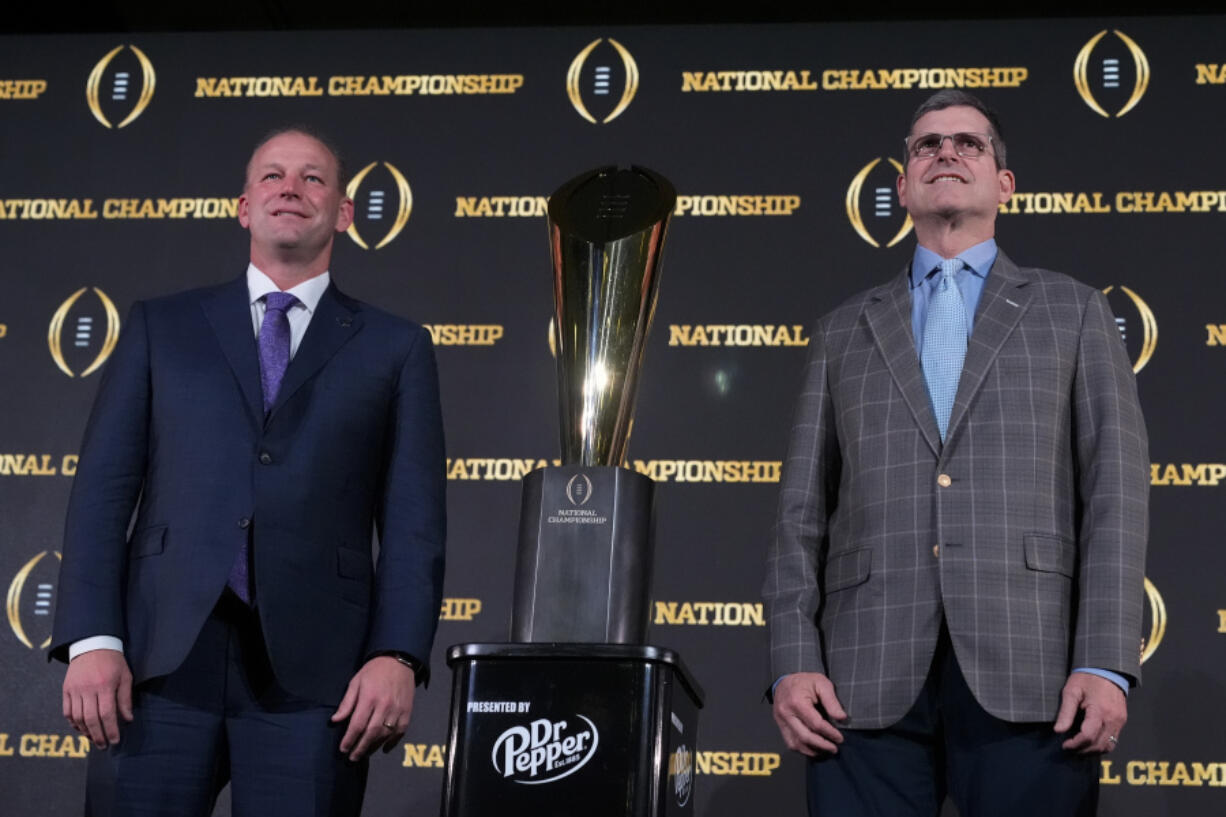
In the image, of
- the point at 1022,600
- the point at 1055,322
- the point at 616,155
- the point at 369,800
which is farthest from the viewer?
the point at 616,155

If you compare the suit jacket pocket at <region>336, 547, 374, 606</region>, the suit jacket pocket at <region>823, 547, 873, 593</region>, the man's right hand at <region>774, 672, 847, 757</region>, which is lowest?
the man's right hand at <region>774, 672, 847, 757</region>

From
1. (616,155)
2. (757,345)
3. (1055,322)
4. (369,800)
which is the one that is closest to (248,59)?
(616,155)

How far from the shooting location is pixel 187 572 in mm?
2424

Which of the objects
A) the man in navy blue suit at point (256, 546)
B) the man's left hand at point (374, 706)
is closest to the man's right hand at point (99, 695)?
the man in navy blue suit at point (256, 546)

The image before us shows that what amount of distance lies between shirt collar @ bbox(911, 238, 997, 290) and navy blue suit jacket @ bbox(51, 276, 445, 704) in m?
0.87

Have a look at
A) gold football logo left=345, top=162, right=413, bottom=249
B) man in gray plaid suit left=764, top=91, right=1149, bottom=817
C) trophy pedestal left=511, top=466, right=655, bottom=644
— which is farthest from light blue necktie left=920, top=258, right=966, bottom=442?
gold football logo left=345, top=162, right=413, bottom=249

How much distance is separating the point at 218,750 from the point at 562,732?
0.53 m

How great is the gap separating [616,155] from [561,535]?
189 centimetres

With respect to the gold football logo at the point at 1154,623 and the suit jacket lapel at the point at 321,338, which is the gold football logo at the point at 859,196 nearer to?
the gold football logo at the point at 1154,623

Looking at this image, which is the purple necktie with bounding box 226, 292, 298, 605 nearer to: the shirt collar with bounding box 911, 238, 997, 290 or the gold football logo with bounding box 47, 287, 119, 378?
the shirt collar with bounding box 911, 238, 997, 290

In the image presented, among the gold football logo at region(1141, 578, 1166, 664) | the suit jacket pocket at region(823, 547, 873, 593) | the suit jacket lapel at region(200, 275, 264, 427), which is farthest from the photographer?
the gold football logo at region(1141, 578, 1166, 664)

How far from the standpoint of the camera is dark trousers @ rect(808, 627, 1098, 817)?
227cm

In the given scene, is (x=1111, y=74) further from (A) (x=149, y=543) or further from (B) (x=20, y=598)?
(B) (x=20, y=598)

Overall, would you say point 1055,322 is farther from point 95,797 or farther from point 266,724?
point 95,797
